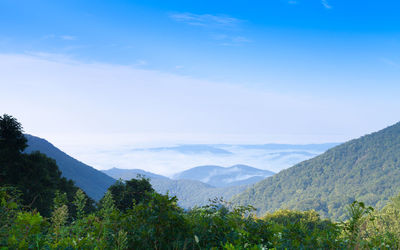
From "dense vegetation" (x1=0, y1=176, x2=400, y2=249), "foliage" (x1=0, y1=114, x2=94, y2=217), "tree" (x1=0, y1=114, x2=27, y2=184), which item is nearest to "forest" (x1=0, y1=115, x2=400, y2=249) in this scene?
"dense vegetation" (x1=0, y1=176, x2=400, y2=249)

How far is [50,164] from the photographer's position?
79.6 ft

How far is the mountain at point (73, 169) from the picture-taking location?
15188cm

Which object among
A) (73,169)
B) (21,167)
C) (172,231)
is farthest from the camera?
(73,169)

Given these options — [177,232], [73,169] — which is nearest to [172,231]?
[177,232]

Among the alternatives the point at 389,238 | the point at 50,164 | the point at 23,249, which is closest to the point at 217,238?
the point at 23,249

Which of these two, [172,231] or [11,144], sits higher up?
[11,144]

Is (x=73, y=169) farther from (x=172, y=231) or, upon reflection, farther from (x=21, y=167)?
(x=172, y=231)

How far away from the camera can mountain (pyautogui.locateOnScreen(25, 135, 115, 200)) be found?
498ft

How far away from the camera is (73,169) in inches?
6383

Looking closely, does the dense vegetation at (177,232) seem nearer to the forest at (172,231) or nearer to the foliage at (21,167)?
the forest at (172,231)

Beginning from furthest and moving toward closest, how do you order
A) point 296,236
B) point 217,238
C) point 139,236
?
1. point 296,236
2. point 217,238
3. point 139,236

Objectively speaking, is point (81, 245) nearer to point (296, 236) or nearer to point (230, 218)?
point (230, 218)

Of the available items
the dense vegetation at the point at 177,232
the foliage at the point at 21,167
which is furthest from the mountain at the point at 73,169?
the dense vegetation at the point at 177,232

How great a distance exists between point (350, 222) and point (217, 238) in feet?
5.39
